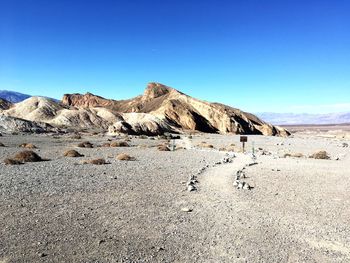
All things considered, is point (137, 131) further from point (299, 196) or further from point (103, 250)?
point (103, 250)

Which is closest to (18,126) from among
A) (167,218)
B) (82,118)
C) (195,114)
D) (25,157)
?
(82,118)

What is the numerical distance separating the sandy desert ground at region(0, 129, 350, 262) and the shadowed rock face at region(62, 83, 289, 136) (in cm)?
8511

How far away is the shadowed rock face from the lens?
11225 centimetres

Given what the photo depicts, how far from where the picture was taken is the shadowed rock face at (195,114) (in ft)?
368

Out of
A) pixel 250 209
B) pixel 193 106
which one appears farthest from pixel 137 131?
pixel 250 209

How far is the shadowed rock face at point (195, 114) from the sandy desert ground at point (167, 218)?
85106mm

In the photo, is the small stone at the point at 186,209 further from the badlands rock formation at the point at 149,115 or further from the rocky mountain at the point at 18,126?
the badlands rock formation at the point at 149,115

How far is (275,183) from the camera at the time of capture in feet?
67.0

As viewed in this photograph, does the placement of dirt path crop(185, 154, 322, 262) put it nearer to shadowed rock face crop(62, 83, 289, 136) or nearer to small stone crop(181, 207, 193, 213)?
small stone crop(181, 207, 193, 213)

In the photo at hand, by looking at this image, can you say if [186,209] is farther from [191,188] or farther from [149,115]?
[149,115]

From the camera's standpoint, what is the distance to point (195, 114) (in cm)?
11594

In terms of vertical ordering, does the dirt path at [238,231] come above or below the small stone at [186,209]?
below

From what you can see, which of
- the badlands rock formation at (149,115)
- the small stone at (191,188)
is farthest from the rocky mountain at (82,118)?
the small stone at (191,188)

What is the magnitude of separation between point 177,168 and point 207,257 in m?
15.9
